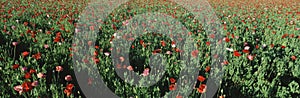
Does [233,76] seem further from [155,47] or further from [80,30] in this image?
[80,30]

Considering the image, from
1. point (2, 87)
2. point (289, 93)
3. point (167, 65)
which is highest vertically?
point (2, 87)

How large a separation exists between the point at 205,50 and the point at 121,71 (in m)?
1.36

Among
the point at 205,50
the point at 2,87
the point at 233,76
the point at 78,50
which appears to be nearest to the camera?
the point at 2,87

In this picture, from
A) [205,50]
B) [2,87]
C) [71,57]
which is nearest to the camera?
[2,87]

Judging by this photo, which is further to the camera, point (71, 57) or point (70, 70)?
point (71, 57)

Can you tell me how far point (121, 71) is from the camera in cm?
251

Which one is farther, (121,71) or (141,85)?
(121,71)

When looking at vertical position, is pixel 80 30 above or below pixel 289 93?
above

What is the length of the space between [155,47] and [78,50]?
1000mm

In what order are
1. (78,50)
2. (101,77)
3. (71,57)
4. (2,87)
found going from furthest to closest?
(78,50) < (71,57) < (101,77) < (2,87)

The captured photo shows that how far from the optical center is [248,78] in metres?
2.55

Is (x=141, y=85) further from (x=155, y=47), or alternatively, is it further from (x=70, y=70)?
(x=155, y=47)

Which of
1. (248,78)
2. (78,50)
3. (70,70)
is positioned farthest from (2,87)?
(248,78)

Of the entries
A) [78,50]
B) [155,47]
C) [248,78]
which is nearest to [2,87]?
[78,50]
